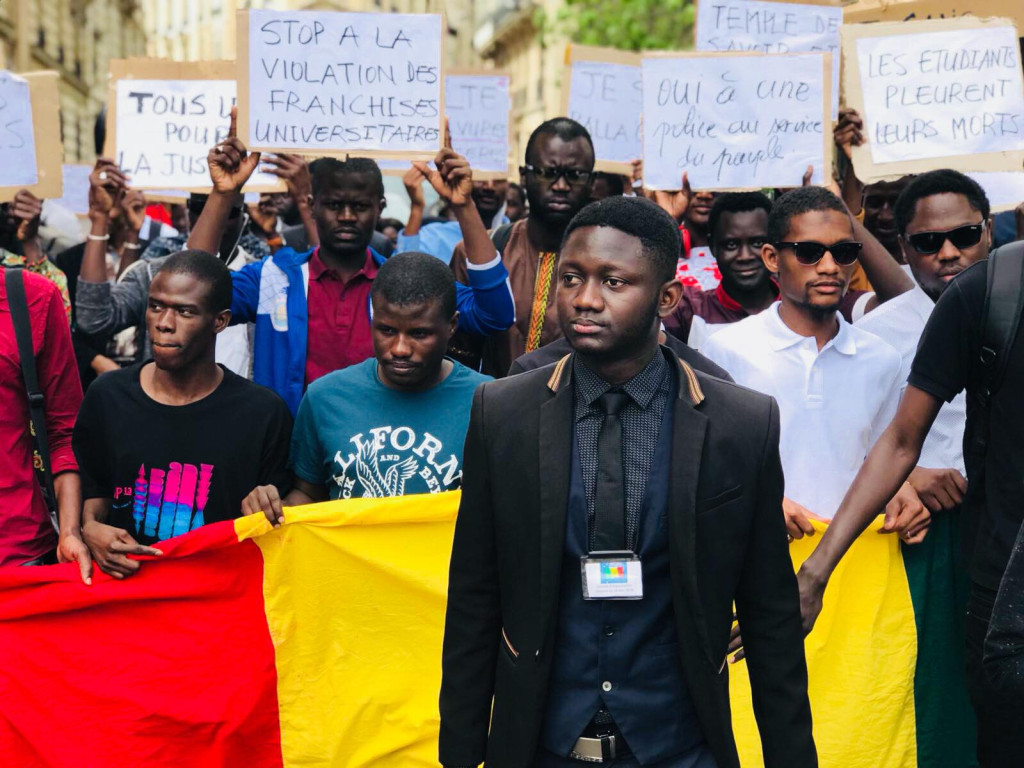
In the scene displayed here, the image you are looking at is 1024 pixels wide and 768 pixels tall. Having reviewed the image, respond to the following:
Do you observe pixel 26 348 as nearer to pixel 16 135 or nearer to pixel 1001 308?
pixel 16 135

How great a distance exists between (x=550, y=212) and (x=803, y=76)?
53.9 inches

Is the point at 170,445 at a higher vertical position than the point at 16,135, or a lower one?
lower

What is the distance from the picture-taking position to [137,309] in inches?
Result: 218

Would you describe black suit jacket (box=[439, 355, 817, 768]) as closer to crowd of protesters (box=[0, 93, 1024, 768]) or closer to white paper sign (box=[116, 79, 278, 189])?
crowd of protesters (box=[0, 93, 1024, 768])

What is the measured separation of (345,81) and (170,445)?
2.02 m

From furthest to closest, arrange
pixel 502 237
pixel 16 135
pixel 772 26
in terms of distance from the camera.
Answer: pixel 772 26 < pixel 502 237 < pixel 16 135

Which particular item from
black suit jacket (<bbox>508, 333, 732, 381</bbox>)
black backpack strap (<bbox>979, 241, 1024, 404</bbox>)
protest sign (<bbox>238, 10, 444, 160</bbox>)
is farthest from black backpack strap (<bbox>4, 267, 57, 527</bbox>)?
black backpack strap (<bbox>979, 241, 1024, 404</bbox>)

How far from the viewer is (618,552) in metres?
2.74

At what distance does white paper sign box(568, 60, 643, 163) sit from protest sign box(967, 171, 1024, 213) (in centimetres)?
184

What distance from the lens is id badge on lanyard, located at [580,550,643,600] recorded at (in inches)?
106

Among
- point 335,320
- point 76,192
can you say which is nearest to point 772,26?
point 335,320

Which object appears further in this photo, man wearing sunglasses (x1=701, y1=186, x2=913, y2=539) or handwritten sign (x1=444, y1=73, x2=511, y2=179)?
handwritten sign (x1=444, y1=73, x2=511, y2=179)

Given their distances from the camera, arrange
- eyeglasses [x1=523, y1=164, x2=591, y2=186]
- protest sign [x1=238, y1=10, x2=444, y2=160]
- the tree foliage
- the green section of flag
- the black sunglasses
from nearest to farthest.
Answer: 1. the black sunglasses
2. the green section of flag
3. protest sign [x1=238, y1=10, x2=444, y2=160]
4. eyeglasses [x1=523, y1=164, x2=591, y2=186]
5. the tree foliage

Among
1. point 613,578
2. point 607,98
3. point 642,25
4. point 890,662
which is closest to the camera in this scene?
point 613,578
